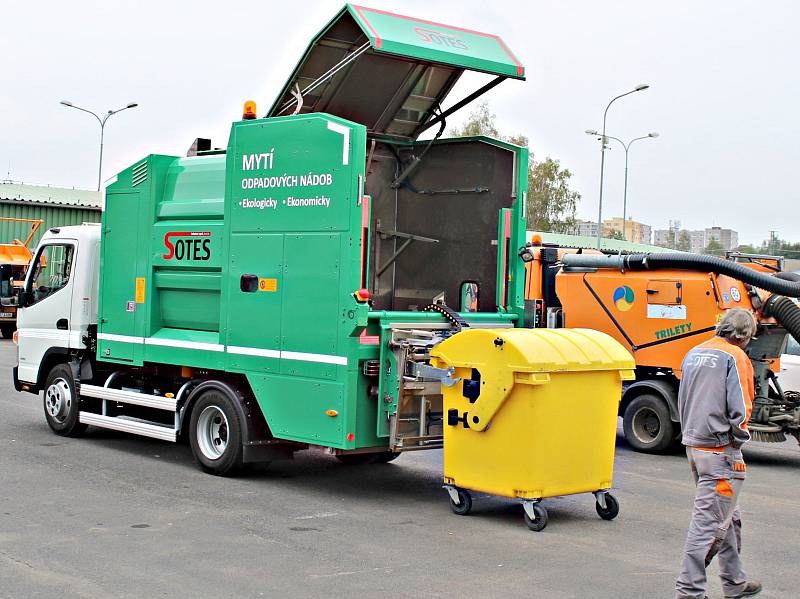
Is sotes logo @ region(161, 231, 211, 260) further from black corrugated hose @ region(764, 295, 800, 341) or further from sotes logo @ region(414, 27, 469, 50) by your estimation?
black corrugated hose @ region(764, 295, 800, 341)

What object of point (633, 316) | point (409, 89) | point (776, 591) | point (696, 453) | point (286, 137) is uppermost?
point (409, 89)

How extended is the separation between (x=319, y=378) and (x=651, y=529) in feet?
9.63

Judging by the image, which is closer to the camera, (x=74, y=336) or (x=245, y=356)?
(x=245, y=356)

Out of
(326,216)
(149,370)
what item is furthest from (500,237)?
(149,370)

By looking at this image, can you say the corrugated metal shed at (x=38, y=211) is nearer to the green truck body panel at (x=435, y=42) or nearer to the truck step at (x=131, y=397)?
the truck step at (x=131, y=397)

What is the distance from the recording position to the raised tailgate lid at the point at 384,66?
31.0 ft

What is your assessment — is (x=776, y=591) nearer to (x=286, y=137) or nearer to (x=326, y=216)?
(x=326, y=216)

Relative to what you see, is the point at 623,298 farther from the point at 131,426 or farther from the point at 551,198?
the point at 551,198

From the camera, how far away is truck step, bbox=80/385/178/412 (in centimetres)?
1044

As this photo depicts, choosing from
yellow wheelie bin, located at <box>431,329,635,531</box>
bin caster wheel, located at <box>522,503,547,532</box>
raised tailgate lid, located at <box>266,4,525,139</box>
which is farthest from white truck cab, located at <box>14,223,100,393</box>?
bin caster wheel, located at <box>522,503,547,532</box>

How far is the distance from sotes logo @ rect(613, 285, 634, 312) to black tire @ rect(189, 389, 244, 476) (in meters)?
5.64

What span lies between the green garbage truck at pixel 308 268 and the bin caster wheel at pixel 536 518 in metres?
1.19

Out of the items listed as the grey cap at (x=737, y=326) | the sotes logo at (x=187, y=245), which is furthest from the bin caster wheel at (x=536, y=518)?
the sotes logo at (x=187, y=245)

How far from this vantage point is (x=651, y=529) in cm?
825
